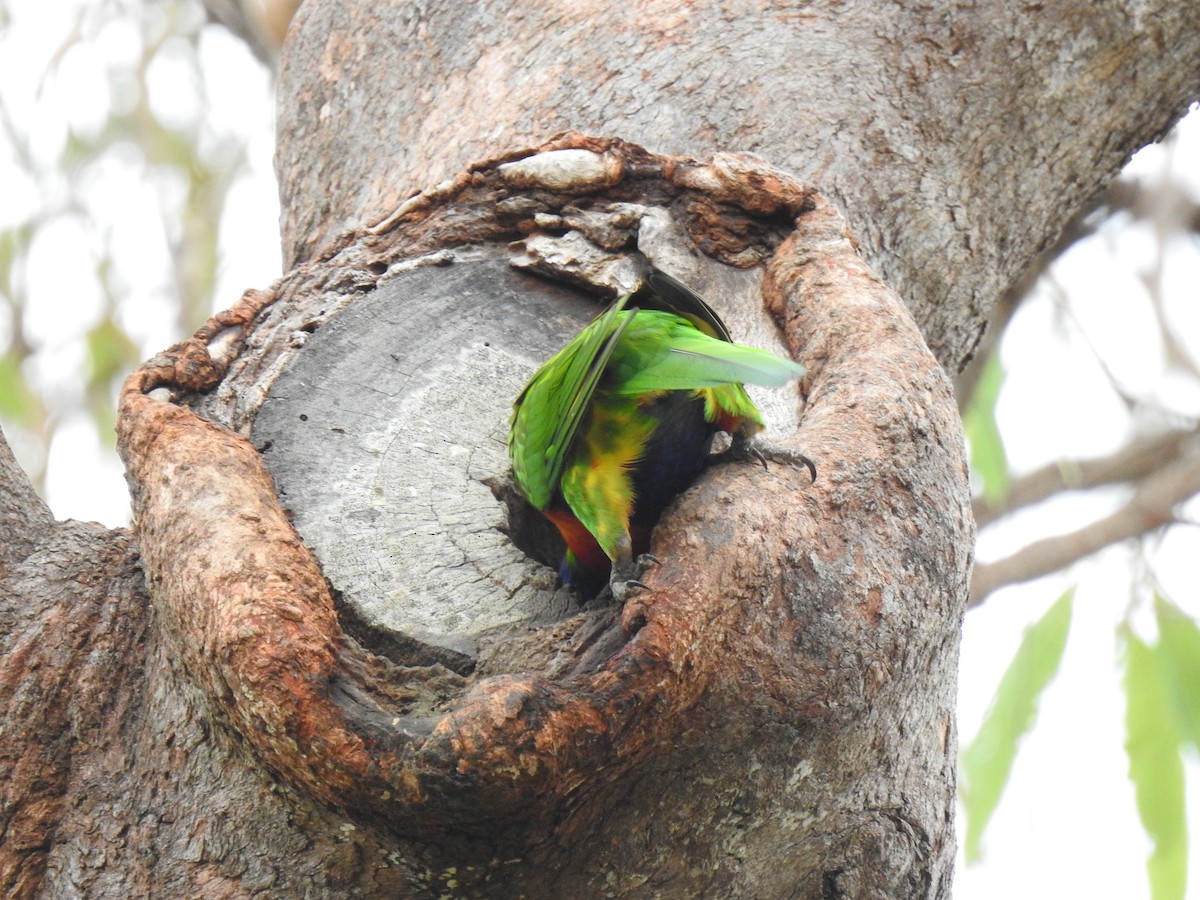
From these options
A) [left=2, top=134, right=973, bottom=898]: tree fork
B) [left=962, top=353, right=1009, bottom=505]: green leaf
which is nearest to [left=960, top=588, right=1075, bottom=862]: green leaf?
[left=962, top=353, right=1009, bottom=505]: green leaf

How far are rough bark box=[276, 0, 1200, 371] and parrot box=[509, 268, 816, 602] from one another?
755 mm

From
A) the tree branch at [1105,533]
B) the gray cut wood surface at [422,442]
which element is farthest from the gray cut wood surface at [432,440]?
the tree branch at [1105,533]

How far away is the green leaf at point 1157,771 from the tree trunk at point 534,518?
7.50 ft

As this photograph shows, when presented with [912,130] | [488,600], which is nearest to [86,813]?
[488,600]

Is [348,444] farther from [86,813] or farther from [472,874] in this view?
[472,874]

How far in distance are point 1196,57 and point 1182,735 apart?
2712 mm

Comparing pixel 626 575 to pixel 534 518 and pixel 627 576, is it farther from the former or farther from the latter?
pixel 534 518

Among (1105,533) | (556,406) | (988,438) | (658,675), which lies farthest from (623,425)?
(988,438)

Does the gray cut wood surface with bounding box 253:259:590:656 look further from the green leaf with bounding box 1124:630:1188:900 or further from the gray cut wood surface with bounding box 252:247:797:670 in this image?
the green leaf with bounding box 1124:630:1188:900

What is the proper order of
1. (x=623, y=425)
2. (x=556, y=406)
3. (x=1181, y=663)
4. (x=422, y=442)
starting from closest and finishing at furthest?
(x=556, y=406), (x=623, y=425), (x=422, y=442), (x=1181, y=663)

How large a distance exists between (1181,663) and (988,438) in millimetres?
1259

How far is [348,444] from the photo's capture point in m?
2.40

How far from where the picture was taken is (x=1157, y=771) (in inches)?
176

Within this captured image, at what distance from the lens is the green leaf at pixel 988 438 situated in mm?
5191
